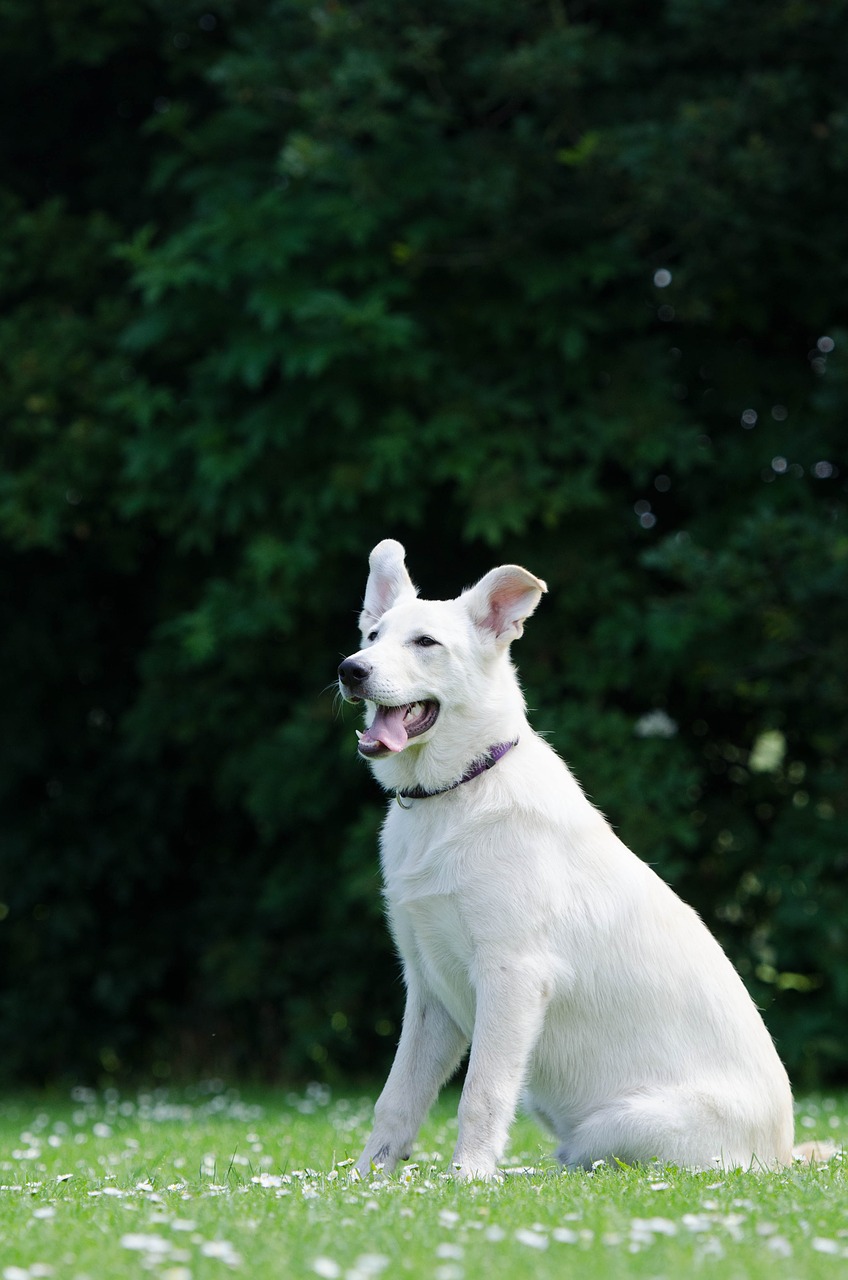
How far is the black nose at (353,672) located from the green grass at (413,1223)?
1.61 meters

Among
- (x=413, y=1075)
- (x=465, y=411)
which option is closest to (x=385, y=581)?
(x=413, y=1075)

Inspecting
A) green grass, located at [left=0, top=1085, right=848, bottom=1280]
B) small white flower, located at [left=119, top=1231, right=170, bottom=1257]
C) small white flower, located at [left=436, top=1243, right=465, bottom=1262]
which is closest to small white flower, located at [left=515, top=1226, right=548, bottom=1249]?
green grass, located at [left=0, top=1085, right=848, bottom=1280]

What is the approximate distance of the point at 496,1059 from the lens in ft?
16.0

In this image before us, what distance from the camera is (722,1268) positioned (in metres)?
3.33

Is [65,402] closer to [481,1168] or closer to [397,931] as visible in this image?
[397,931]

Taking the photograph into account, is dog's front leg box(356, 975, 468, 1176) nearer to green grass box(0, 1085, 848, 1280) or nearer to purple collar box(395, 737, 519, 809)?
green grass box(0, 1085, 848, 1280)

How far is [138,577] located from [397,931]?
9078 mm

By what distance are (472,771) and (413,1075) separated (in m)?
1.12

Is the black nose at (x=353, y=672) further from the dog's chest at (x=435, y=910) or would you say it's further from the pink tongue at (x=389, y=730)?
the dog's chest at (x=435, y=910)

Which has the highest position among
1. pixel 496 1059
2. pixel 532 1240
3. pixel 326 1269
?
pixel 326 1269

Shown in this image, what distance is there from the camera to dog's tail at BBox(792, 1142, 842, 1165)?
538 centimetres

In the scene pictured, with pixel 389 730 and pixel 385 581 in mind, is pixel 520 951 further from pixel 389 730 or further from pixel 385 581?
pixel 385 581

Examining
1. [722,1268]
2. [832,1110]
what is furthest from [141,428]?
[722,1268]

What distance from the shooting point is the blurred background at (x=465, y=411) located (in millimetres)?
10102
